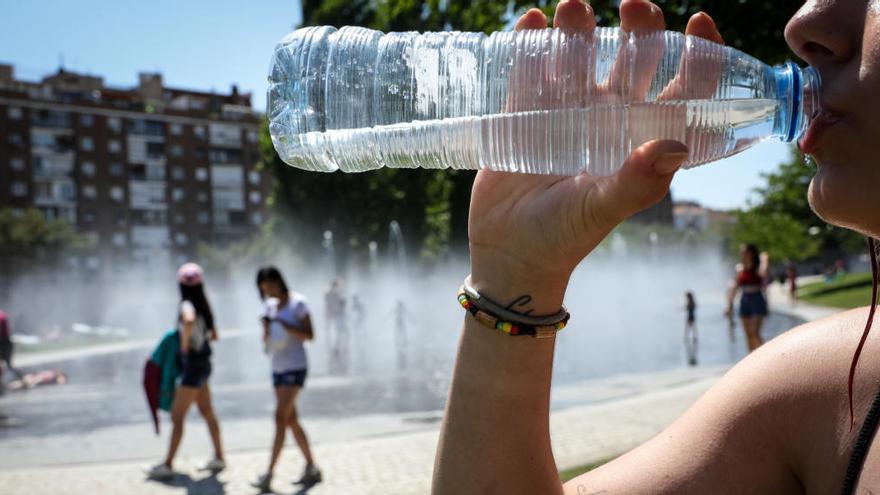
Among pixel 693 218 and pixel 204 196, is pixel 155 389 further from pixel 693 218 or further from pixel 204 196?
pixel 693 218

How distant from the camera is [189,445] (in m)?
10.4

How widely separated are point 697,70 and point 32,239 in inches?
2861

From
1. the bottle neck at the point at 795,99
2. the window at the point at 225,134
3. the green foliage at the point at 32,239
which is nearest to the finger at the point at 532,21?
the bottle neck at the point at 795,99

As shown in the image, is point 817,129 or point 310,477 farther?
point 310,477

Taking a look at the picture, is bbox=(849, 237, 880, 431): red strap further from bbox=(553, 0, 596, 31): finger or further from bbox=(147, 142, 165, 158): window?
bbox=(147, 142, 165, 158): window

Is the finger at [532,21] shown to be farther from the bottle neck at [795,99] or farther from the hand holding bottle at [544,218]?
the bottle neck at [795,99]

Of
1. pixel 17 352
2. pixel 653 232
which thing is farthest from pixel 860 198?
pixel 653 232

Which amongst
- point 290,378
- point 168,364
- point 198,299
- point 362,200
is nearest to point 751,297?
point 290,378

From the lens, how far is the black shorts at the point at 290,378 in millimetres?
8156

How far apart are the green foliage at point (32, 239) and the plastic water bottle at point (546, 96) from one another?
68.9 meters

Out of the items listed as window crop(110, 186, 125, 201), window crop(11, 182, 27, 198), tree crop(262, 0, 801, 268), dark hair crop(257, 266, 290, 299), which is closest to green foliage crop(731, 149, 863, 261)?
tree crop(262, 0, 801, 268)

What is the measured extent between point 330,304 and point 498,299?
76.8 ft

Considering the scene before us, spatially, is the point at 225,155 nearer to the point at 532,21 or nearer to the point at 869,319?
the point at 532,21

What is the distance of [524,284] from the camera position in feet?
5.16
